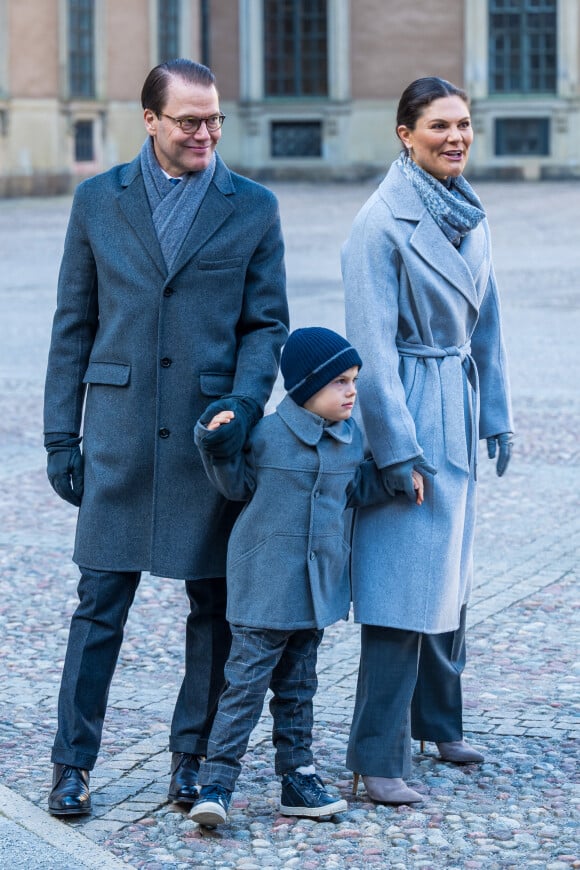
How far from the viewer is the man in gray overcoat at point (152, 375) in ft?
12.2

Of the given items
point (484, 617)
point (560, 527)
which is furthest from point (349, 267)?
point (560, 527)

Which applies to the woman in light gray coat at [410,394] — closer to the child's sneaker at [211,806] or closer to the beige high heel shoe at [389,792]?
the beige high heel shoe at [389,792]

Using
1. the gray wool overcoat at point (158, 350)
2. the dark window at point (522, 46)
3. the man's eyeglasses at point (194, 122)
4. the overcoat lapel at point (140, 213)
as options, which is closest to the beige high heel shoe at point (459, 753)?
the gray wool overcoat at point (158, 350)

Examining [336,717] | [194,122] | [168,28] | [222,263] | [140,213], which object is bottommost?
[336,717]

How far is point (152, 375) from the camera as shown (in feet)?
12.3

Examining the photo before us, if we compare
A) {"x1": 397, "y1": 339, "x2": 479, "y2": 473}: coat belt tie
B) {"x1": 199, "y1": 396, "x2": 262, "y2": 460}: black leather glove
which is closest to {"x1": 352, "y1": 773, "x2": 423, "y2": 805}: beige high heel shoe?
{"x1": 397, "y1": 339, "x2": 479, "y2": 473}: coat belt tie

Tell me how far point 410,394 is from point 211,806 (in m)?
1.03

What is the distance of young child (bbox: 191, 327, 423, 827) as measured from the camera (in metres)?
3.62

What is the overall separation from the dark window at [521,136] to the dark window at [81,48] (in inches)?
349

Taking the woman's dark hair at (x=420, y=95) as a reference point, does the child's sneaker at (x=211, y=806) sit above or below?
below

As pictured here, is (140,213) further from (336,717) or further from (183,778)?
(336,717)

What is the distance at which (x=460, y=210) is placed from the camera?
3.81 m

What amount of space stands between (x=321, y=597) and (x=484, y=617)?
1.96 m

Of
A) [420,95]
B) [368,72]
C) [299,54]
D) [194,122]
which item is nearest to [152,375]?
[194,122]
